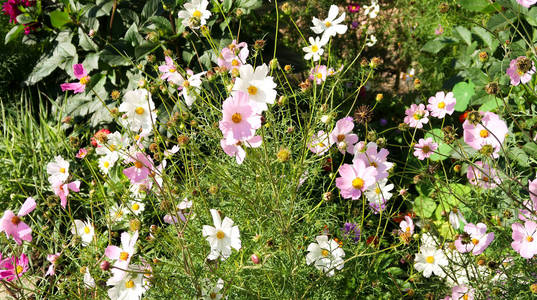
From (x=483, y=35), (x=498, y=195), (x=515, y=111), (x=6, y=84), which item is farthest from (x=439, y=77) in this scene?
(x=6, y=84)

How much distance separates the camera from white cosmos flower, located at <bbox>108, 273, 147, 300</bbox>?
3.44 feet

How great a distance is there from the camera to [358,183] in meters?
1.07

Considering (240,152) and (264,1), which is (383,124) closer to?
(264,1)

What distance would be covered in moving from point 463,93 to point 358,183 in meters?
1.43

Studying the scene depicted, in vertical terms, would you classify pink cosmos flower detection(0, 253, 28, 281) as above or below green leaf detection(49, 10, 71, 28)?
below

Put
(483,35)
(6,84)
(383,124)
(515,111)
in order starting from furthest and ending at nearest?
(6,84), (383,124), (483,35), (515,111)

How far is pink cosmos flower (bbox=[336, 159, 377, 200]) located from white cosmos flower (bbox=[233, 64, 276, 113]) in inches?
10.3

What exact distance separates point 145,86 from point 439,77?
82.9 inches

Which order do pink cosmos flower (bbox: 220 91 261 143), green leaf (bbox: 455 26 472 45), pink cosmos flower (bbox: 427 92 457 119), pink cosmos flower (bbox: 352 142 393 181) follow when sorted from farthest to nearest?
green leaf (bbox: 455 26 472 45) → pink cosmos flower (bbox: 427 92 457 119) → pink cosmos flower (bbox: 352 142 393 181) → pink cosmos flower (bbox: 220 91 261 143)

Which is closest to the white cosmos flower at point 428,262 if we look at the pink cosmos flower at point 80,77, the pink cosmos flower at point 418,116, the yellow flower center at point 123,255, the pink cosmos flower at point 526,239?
the pink cosmos flower at point 526,239

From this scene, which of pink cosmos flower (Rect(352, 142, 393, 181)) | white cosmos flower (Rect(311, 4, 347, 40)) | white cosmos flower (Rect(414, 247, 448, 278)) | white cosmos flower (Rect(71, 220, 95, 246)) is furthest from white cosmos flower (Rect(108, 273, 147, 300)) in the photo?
white cosmos flower (Rect(311, 4, 347, 40))

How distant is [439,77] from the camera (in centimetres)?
280

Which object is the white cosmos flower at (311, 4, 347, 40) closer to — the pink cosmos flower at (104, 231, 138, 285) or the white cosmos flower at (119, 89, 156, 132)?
the white cosmos flower at (119, 89, 156, 132)

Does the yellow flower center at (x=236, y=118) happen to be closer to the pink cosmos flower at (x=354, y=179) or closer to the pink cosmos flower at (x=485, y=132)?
the pink cosmos flower at (x=354, y=179)
